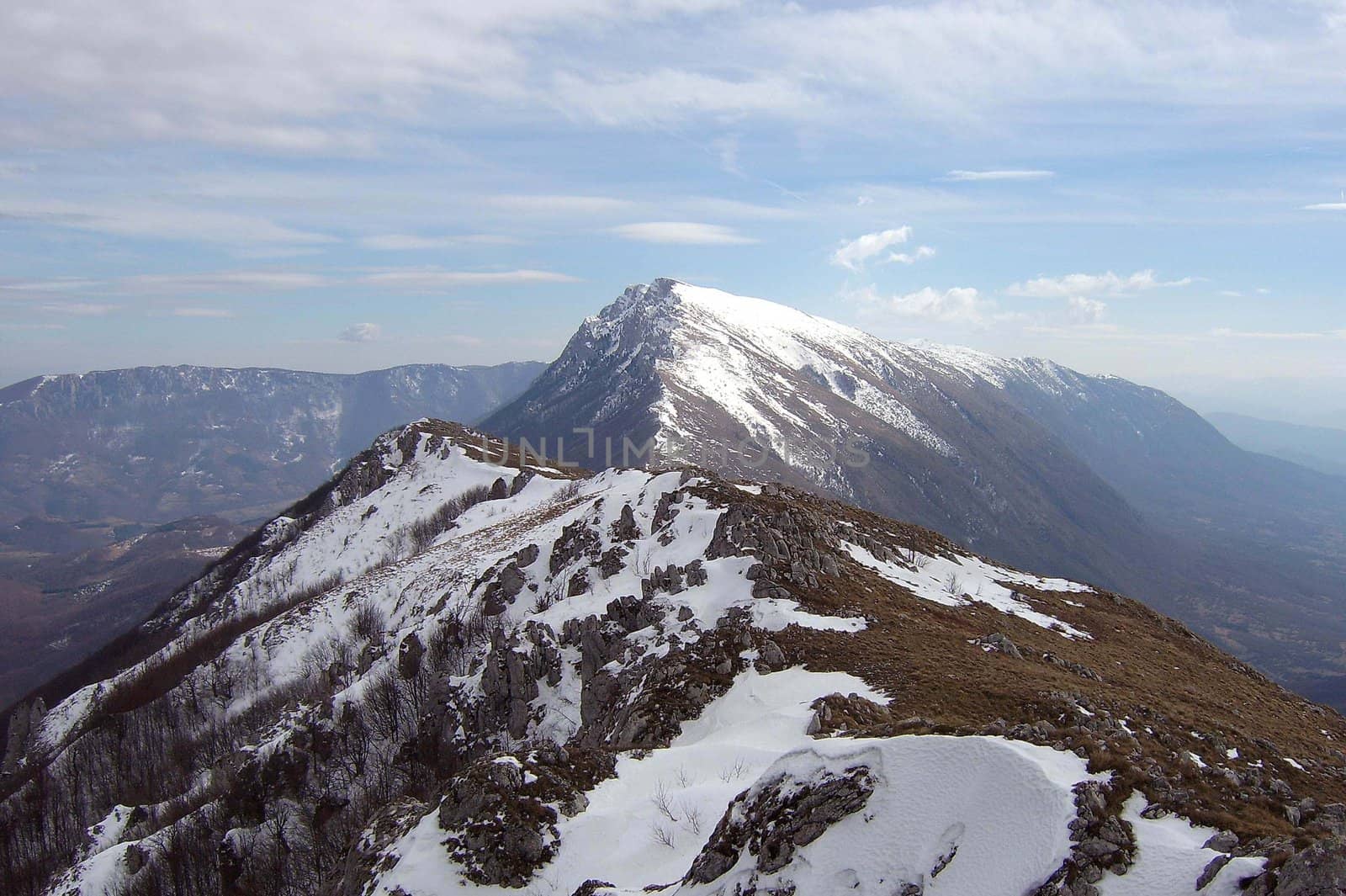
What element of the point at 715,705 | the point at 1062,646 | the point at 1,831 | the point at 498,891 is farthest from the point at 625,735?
the point at 1,831

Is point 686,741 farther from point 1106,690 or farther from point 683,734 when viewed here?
point 1106,690

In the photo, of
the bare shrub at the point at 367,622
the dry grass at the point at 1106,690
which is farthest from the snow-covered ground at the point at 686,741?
the dry grass at the point at 1106,690

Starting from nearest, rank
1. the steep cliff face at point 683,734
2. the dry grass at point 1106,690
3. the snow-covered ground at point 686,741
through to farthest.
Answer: the snow-covered ground at point 686,741 → the steep cliff face at point 683,734 → the dry grass at point 1106,690

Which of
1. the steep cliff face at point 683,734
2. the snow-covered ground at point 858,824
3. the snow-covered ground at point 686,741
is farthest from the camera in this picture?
the steep cliff face at point 683,734

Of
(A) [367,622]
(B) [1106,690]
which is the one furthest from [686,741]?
(A) [367,622]

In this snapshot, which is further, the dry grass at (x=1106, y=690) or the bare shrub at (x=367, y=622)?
the bare shrub at (x=367, y=622)

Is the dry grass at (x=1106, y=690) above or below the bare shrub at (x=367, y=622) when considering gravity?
above

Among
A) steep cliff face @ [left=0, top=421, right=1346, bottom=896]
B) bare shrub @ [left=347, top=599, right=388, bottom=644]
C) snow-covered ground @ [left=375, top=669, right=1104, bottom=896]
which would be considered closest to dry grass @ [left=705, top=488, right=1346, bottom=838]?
steep cliff face @ [left=0, top=421, right=1346, bottom=896]

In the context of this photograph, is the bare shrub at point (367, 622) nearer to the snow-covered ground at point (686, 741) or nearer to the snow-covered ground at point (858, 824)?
the snow-covered ground at point (686, 741)

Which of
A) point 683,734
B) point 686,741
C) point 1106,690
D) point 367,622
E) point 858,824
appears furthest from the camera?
point 367,622
